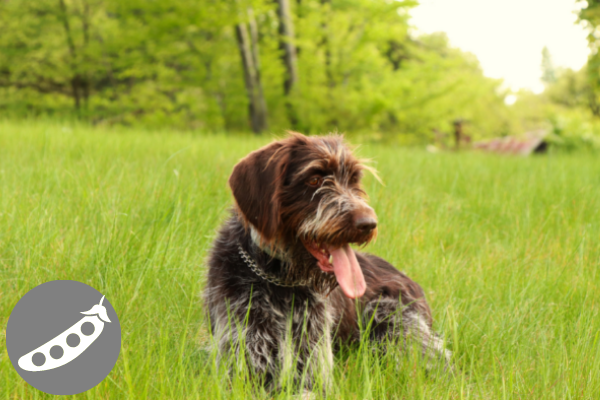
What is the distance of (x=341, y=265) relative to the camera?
2.87m

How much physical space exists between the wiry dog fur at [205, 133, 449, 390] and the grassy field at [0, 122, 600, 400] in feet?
0.82

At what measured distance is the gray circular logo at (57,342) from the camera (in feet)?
6.89

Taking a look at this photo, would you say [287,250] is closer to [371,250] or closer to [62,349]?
[62,349]

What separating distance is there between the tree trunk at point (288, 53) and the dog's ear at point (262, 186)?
14274mm

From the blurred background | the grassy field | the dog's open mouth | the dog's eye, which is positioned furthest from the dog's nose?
the blurred background

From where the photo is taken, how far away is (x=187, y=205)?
14.7ft

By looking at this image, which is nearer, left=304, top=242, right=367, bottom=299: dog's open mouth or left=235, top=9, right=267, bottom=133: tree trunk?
left=304, top=242, right=367, bottom=299: dog's open mouth

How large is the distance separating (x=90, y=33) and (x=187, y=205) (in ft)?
69.0

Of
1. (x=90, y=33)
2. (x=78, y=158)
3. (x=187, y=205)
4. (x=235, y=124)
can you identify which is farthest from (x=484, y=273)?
(x=90, y=33)

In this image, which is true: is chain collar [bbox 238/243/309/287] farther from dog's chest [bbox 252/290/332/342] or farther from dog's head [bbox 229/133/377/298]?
dog's head [bbox 229/133/377/298]

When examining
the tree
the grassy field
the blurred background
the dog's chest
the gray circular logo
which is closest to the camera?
the gray circular logo

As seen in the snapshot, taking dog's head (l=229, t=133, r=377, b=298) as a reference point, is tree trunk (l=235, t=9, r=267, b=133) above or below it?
above

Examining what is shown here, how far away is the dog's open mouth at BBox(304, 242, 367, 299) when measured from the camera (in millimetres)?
2820

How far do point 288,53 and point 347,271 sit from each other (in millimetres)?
16523
